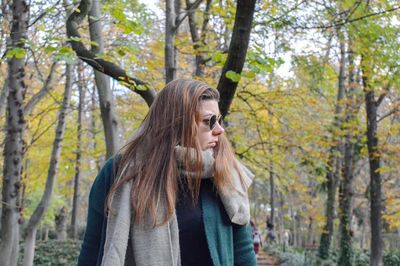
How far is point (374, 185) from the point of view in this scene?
1302 centimetres

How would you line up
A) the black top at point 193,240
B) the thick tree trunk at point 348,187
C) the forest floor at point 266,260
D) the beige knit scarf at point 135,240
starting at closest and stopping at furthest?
the beige knit scarf at point 135,240
the black top at point 193,240
the thick tree trunk at point 348,187
the forest floor at point 266,260

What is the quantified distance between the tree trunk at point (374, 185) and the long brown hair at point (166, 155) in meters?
10.7

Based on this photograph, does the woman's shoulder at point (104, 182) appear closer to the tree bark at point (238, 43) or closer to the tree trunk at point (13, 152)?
the tree bark at point (238, 43)

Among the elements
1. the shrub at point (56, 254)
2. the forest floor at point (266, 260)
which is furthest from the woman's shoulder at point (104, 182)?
→ the forest floor at point (266, 260)

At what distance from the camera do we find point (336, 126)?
14.5 m

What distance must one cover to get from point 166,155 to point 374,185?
462 inches

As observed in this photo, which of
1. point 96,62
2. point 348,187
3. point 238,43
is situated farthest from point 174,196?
point 348,187

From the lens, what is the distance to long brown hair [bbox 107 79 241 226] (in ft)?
6.91

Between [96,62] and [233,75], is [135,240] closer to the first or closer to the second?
[233,75]

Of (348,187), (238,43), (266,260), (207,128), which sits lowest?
(266,260)

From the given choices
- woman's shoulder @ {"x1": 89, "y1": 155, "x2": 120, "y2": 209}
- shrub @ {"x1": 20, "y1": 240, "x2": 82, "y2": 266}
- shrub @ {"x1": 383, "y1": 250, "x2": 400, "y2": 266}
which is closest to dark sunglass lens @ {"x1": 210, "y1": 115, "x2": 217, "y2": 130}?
woman's shoulder @ {"x1": 89, "y1": 155, "x2": 120, "y2": 209}

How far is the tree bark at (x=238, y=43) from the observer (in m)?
4.11

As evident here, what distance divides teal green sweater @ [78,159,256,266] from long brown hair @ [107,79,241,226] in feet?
0.24

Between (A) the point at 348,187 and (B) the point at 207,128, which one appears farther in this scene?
(A) the point at 348,187
